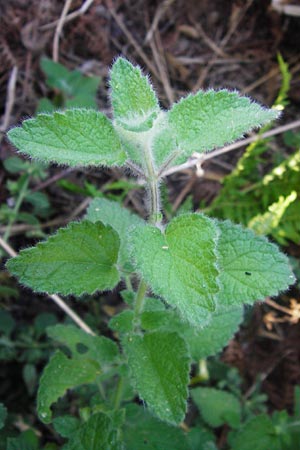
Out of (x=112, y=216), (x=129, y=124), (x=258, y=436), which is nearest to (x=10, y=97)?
(x=112, y=216)

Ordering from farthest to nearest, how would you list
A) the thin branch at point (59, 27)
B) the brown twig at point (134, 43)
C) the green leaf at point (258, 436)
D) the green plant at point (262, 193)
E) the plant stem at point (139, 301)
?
the brown twig at point (134, 43) < the thin branch at point (59, 27) < the green plant at point (262, 193) < the green leaf at point (258, 436) < the plant stem at point (139, 301)

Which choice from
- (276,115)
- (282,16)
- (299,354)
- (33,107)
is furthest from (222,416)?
(282,16)

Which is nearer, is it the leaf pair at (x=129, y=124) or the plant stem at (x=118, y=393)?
the leaf pair at (x=129, y=124)

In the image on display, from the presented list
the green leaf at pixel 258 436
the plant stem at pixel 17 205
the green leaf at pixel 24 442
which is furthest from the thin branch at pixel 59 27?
the green leaf at pixel 258 436

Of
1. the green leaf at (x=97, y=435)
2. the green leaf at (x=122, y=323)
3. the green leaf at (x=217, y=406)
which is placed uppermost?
the green leaf at (x=122, y=323)

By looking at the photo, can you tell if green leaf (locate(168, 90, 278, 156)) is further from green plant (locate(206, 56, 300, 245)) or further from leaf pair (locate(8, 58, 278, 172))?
green plant (locate(206, 56, 300, 245))

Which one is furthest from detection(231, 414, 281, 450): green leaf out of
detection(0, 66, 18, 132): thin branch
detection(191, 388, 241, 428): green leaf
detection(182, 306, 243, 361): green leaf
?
detection(0, 66, 18, 132): thin branch

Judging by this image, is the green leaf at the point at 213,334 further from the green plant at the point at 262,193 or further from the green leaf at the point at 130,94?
the green leaf at the point at 130,94
